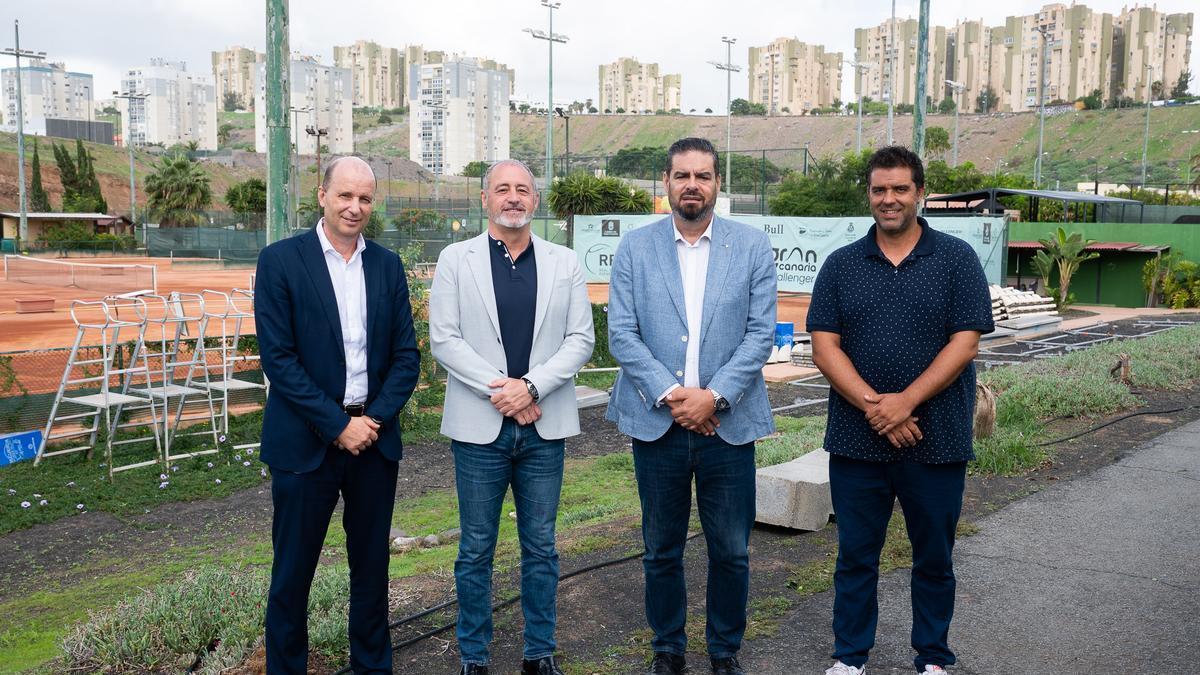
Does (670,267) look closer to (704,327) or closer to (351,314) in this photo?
(704,327)

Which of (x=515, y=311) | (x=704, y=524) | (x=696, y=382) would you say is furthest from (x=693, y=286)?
(x=704, y=524)

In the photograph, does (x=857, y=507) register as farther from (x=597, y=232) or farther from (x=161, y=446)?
(x=597, y=232)

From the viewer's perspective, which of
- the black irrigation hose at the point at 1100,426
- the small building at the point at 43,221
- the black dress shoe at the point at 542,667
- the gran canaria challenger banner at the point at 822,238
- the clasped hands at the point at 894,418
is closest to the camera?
the clasped hands at the point at 894,418

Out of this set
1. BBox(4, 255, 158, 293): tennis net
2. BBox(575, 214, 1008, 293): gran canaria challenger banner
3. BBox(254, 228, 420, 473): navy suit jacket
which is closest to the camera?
BBox(254, 228, 420, 473): navy suit jacket

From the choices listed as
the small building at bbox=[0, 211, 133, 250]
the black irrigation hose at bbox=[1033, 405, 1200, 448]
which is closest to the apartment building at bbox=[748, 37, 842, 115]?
the small building at bbox=[0, 211, 133, 250]

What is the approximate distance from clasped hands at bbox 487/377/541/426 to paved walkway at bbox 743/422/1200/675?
1.32 metres

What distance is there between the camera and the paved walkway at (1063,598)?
4020mm

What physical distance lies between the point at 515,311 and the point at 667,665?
58.3 inches

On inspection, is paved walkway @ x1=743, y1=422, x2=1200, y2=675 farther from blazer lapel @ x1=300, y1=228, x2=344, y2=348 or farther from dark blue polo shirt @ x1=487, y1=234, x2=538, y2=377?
blazer lapel @ x1=300, y1=228, x2=344, y2=348

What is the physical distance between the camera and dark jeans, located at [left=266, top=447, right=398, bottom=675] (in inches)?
144

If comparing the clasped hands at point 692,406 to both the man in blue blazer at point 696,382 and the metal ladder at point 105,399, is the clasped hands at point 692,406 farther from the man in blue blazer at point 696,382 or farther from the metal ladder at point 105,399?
the metal ladder at point 105,399

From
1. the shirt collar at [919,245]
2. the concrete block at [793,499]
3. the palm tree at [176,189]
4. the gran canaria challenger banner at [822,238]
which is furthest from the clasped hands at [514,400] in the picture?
the palm tree at [176,189]

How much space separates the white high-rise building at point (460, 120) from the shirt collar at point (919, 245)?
152230mm

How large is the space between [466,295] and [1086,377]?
859 centimetres
